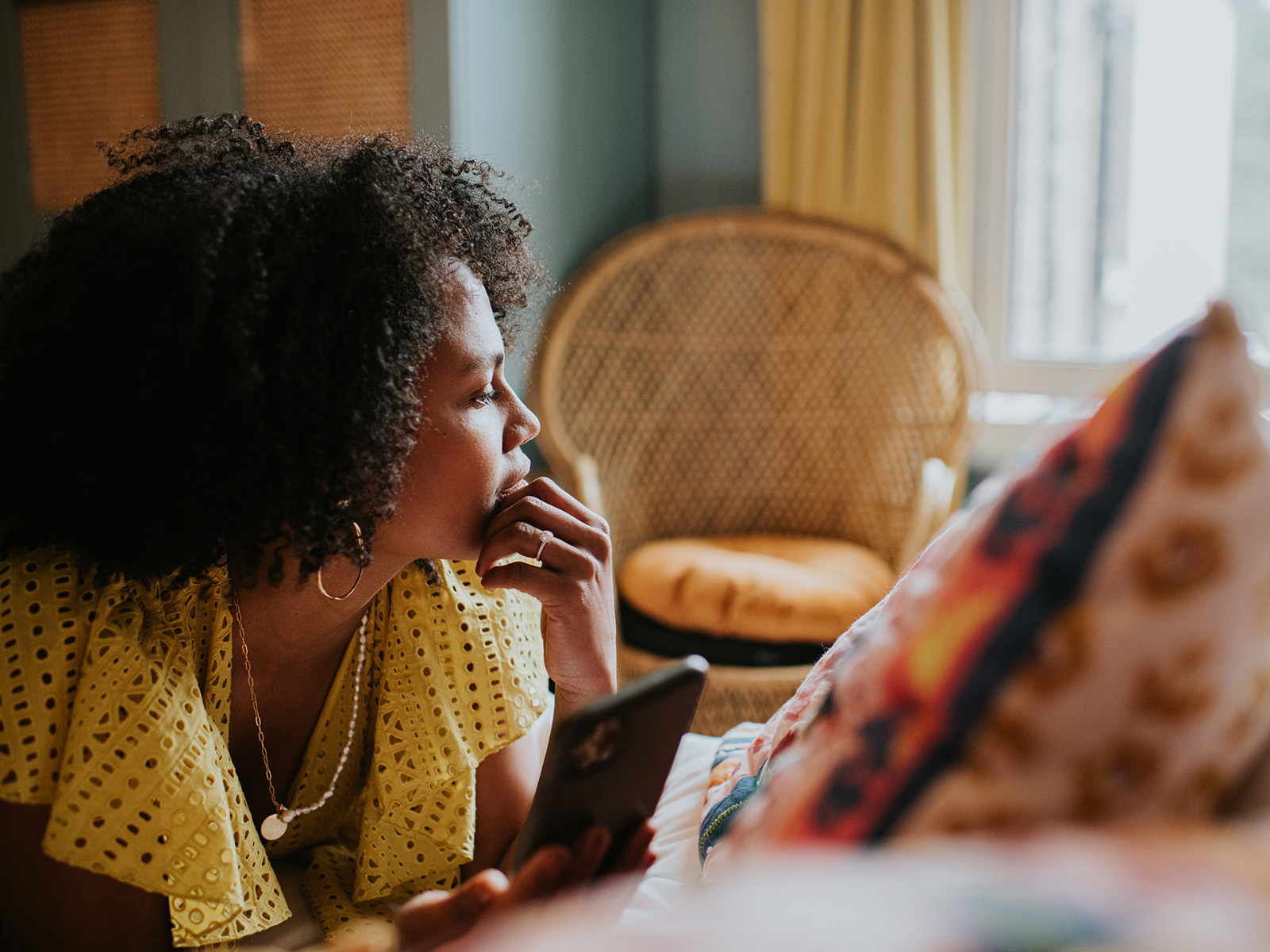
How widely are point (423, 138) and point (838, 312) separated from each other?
141cm

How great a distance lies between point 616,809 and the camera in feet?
2.15

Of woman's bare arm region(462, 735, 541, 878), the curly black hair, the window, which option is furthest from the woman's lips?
the window

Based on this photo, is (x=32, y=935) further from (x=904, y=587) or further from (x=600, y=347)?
(x=600, y=347)

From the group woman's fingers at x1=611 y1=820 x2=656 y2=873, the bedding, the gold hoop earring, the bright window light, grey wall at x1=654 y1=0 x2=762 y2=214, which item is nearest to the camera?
the bedding

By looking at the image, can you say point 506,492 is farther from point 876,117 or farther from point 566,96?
point 876,117

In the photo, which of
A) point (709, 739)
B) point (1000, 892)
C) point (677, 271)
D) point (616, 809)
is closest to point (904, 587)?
point (616, 809)

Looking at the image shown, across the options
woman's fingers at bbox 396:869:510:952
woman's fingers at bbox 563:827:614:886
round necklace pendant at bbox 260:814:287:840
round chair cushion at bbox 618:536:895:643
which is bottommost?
round chair cushion at bbox 618:536:895:643

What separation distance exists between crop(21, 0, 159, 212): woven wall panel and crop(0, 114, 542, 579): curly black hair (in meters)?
1.67

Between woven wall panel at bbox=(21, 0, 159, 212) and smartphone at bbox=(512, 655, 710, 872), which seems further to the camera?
woven wall panel at bbox=(21, 0, 159, 212)

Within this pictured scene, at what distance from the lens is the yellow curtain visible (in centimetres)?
238

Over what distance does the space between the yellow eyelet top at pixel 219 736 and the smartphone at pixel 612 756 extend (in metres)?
0.35

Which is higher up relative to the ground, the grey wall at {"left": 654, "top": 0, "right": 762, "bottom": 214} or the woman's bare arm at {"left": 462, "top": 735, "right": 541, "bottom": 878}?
the grey wall at {"left": 654, "top": 0, "right": 762, "bottom": 214}

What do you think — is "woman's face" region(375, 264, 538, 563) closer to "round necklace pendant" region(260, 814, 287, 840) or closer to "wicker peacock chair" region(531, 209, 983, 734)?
"round necklace pendant" region(260, 814, 287, 840)

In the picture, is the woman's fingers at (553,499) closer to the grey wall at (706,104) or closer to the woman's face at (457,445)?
the woman's face at (457,445)
